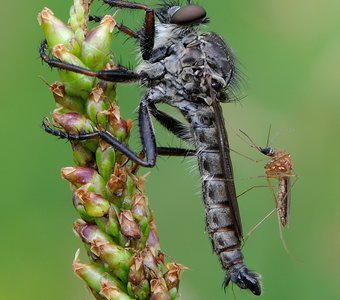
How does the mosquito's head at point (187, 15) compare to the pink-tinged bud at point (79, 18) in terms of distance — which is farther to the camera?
the mosquito's head at point (187, 15)

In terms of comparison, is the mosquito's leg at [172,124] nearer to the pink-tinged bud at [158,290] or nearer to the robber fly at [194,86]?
the robber fly at [194,86]

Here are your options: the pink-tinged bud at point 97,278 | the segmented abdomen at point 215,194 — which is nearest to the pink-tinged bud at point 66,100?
the pink-tinged bud at point 97,278

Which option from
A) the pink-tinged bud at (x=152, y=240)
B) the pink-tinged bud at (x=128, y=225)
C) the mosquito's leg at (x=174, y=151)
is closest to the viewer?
the pink-tinged bud at (x=128, y=225)

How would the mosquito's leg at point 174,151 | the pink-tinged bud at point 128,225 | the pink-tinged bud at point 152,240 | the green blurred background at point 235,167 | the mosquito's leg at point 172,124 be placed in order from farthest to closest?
the green blurred background at point 235,167
the mosquito's leg at point 172,124
the mosquito's leg at point 174,151
the pink-tinged bud at point 152,240
the pink-tinged bud at point 128,225

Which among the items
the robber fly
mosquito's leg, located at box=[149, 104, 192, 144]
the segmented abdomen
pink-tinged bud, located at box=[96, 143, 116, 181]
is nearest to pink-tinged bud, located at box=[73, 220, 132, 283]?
pink-tinged bud, located at box=[96, 143, 116, 181]

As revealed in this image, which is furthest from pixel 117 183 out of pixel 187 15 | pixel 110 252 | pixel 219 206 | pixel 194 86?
pixel 187 15

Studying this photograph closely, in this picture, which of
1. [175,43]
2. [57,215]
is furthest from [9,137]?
[175,43]

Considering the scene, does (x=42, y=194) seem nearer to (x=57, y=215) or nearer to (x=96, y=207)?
(x=57, y=215)
